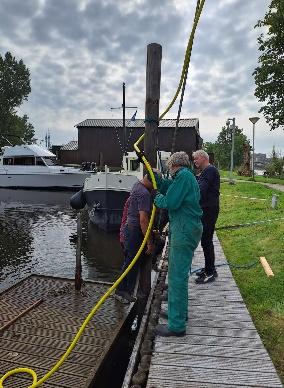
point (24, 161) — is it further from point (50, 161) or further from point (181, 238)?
point (181, 238)

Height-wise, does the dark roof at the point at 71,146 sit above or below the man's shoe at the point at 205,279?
above

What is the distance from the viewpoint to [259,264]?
796cm

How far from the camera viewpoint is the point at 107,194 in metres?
16.2

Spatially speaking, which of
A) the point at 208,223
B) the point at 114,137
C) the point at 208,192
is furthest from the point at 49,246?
the point at 114,137

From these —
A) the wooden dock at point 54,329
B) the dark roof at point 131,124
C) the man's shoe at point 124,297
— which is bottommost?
the wooden dock at point 54,329

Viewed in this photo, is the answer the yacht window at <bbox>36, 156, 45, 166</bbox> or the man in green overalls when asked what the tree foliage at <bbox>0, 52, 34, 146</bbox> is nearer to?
the yacht window at <bbox>36, 156, 45, 166</bbox>

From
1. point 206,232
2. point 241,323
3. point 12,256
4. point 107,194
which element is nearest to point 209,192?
point 206,232

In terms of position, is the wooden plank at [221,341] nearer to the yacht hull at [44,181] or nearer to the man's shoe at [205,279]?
the man's shoe at [205,279]

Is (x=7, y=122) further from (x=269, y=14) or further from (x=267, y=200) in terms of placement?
(x=267, y=200)

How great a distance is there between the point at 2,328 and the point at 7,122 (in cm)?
5315

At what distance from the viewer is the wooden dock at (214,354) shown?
11.6 ft

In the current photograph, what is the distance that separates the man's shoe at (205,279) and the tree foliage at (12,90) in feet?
170

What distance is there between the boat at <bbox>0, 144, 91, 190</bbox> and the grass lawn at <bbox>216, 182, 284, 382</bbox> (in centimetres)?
1894

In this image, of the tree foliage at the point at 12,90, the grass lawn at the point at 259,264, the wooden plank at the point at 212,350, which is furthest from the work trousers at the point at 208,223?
the tree foliage at the point at 12,90
